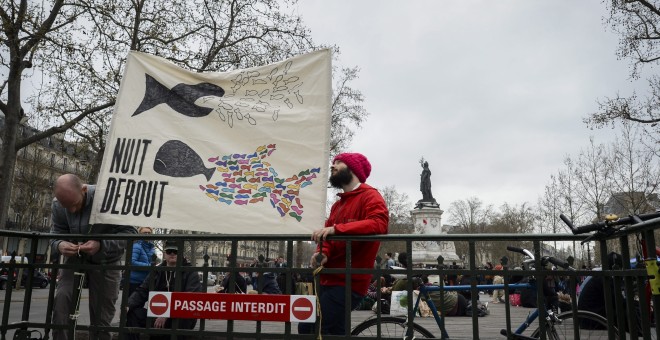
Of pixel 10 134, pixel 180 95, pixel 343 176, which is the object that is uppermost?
pixel 10 134

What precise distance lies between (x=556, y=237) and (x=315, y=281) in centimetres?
151

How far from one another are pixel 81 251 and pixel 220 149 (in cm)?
128

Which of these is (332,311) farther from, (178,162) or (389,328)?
(178,162)

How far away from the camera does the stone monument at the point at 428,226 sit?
124ft

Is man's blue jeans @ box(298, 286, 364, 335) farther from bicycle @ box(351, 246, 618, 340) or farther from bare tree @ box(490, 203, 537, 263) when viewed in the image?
bare tree @ box(490, 203, 537, 263)

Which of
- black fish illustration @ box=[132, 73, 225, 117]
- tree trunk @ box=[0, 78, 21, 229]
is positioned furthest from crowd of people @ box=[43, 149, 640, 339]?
tree trunk @ box=[0, 78, 21, 229]

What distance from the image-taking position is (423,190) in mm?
43344

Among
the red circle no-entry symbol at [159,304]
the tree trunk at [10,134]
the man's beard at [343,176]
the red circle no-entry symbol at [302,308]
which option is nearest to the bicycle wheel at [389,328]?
the red circle no-entry symbol at [302,308]

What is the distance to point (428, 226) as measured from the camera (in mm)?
39438

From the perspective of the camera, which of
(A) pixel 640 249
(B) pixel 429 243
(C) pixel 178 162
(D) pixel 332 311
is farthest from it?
(B) pixel 429 243

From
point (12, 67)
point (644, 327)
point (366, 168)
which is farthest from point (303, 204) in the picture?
point (12, 67)

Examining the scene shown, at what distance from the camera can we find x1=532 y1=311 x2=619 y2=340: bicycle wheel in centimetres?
444

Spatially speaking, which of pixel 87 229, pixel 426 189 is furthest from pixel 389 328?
pixel 426 189

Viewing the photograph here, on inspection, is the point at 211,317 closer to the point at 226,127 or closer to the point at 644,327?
the point at 226,127
